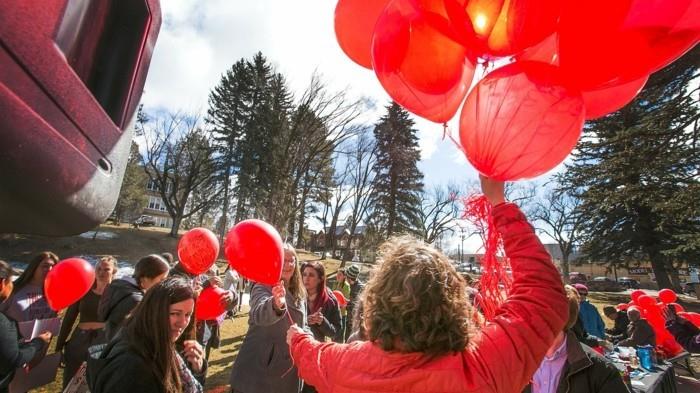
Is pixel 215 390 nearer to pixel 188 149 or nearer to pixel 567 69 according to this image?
pixel 567 69

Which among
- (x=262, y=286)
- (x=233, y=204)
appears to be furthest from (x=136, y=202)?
(x=262, y=286)

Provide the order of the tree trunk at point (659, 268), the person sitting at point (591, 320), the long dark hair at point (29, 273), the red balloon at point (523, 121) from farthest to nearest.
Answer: the tree trunk at point (659, 268), the person sitting at point (591, 320), the long dark hair at point (29, 273), the red balloon at point (523, 121)

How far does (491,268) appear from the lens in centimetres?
144

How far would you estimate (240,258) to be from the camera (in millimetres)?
2400

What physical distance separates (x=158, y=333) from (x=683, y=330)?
27.3ft

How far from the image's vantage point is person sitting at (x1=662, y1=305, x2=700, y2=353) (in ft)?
19.3

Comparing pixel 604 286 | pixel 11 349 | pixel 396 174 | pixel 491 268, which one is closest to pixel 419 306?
pixel 491 268

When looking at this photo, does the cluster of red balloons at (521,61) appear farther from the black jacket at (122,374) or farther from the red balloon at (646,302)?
the red balloon at (646,302)

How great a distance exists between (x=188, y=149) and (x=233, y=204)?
5.04 meters

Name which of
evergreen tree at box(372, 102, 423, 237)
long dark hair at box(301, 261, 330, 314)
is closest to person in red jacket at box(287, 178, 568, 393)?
long dark hair at box(301, 261, 330, 314)

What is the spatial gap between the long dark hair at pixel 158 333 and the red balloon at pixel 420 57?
1565 mm

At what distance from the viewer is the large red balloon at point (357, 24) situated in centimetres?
184

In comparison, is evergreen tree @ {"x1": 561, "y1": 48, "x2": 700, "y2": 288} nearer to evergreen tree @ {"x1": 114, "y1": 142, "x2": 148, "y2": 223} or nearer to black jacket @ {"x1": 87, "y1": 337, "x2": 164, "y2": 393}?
black jacket @ {"x1": 87, "y1": 337, "x2": 164, "y2": 393}

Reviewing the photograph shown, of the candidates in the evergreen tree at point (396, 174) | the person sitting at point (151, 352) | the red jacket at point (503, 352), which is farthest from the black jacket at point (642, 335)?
the evergreen tree at point (396, 174)
